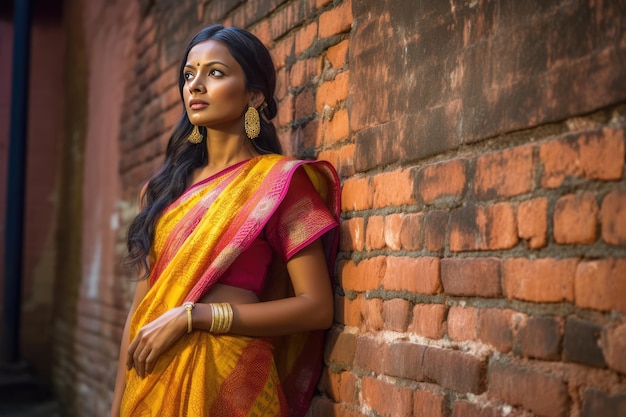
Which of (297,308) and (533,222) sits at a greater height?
(533,222)

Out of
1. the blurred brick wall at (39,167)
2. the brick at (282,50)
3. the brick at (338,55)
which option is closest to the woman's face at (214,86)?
the brick at (338,55)

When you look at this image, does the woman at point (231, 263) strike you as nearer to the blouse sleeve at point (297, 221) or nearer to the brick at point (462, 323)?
the blouse sleeve at point (297, 221)

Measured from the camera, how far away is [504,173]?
1.65m

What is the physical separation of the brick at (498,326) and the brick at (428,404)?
195 mm

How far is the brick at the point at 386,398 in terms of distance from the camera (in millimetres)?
1925

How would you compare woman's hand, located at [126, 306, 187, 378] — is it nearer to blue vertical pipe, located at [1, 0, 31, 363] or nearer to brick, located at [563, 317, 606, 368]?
brick, located at [563, 317, 606, 368]

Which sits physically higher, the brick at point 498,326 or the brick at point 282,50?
the brick at point 282,50

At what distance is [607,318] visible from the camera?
1.40m

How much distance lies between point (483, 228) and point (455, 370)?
0.31 metres

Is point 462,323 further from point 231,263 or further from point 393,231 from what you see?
point 231,263

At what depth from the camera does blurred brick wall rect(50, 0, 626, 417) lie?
1.43 metres

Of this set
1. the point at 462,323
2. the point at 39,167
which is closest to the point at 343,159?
the point at 462,323

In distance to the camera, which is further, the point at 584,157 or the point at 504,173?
the point at 504,173

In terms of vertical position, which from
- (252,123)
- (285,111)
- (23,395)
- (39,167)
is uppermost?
(39,167)
